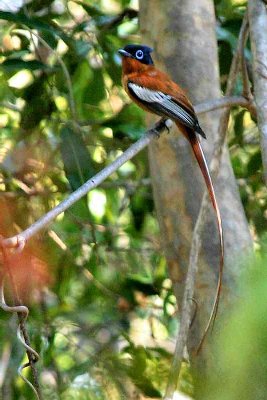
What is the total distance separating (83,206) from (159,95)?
0.50 metres

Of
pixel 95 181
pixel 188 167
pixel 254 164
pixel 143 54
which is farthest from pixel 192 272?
pixel 254 164

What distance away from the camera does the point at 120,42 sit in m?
3.14

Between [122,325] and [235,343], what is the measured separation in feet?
7.55

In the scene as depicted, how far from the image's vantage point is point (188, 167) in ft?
7.33

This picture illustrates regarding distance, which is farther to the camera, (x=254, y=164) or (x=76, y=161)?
(x=254, y=164)

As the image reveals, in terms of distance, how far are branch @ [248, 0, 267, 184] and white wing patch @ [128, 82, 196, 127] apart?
25cm

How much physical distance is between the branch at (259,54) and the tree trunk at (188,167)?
43 centimetres

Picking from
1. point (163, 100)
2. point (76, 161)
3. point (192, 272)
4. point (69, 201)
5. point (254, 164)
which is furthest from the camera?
point (254, 164)

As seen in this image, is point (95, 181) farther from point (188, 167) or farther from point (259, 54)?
point (188, 167)

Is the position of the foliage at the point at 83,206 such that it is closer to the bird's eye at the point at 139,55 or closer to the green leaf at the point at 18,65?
the green leaf at the point at 18,65

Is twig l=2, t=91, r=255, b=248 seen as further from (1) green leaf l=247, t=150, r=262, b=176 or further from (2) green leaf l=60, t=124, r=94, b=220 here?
(1) green leaf l=247, t=150, r=262, b=176

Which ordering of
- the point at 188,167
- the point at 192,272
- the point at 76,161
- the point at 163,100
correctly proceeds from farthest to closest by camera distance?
the point at 76,161, the point at 188,167, the point at 163,100, the point at 192,272

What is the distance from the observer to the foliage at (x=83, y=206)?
251cm

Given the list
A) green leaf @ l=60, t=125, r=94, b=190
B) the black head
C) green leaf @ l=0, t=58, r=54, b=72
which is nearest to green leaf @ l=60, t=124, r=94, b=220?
green leaf @ l=60, t=125, r=94, b=190
